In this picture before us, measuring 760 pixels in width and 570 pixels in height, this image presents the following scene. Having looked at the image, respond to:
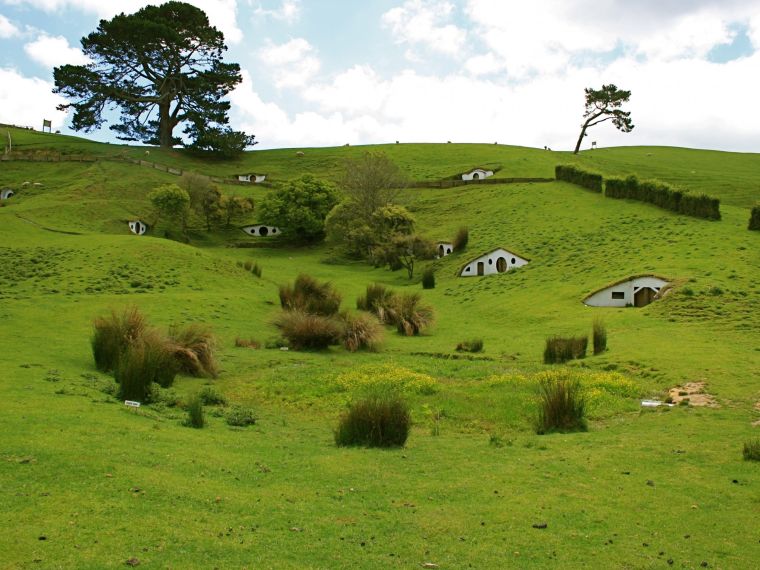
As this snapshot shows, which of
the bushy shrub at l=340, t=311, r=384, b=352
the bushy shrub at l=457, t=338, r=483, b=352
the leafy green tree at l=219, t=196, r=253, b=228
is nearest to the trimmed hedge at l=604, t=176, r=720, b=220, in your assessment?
the bushy shrub at l=457, t=338, r=483, b=352

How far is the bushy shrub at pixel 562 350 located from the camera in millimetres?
24641

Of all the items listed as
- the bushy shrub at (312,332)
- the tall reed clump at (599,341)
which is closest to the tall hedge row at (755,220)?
the tall reed clump at (599,341)

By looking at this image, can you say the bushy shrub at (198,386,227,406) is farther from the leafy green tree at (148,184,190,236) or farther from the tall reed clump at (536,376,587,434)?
the leafy green tree at (148,184,190,236)

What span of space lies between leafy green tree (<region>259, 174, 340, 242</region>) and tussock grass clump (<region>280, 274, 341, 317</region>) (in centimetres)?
2957

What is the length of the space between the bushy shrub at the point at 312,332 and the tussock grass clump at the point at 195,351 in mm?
5376

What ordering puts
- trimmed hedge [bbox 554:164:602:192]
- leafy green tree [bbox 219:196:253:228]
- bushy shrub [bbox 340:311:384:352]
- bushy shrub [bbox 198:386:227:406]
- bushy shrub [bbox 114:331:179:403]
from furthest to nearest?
1. leafy green tree [bbox 219:196:253:228]
2. trimmed hedge [bbox 554:164:602:192]
3. bushy shrub [bbox 340:311:384:352]
4. bushy shrub [bbox 198:386:227:406]
5. bushy shrub [bbox 114:331:179:403]

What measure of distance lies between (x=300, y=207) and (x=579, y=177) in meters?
27.4

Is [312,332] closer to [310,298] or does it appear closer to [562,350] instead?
[310,298]

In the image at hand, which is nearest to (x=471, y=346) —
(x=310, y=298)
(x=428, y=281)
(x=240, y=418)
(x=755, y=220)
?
(x=310, y=298)

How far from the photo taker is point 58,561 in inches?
256

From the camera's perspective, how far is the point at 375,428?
12977mm

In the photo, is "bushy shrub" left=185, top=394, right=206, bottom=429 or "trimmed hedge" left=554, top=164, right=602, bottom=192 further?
"trimmed hedge" left=554, top=164, right=602, bottom=192

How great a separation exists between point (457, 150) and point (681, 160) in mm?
30836

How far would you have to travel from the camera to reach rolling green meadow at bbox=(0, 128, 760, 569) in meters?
7.64
